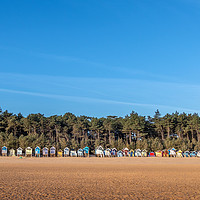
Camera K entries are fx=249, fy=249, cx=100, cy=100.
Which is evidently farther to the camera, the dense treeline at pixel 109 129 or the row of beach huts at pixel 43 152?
the dense treeline at pixel 109 129

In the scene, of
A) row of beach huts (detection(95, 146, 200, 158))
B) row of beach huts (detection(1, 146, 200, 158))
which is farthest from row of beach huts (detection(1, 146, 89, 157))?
row of beach huts (detection(95, 146, 200, 158))

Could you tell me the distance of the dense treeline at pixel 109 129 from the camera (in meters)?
59.2

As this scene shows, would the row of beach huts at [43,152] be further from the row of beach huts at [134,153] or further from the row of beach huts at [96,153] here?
the row of beach huts at [134,153]

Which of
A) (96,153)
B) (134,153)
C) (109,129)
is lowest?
(134,153)

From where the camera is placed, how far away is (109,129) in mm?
68125

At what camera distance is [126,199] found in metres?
8.87

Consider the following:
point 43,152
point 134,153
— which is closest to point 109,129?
point 134,153

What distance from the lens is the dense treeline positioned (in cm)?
5924

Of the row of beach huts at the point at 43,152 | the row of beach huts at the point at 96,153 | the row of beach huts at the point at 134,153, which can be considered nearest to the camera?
the row of beach huts at the point at 43,152

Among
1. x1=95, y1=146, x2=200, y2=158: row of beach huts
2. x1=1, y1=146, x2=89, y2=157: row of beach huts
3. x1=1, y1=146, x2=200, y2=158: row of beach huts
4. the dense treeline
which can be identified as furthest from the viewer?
the dense treeline

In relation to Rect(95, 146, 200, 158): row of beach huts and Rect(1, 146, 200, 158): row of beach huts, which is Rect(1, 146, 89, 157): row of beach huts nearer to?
Rect(1, 146, 200, 158): row of beach huts

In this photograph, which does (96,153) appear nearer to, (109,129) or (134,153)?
(134,153)

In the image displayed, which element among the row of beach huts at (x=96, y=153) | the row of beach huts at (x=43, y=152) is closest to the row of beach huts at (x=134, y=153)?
the row of beach huts at (x=96, y=153)

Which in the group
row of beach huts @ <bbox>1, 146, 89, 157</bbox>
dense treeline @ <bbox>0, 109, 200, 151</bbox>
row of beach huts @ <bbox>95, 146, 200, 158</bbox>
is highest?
dense treeline @ <bbox>0, 109, 200, 151</bbox>
